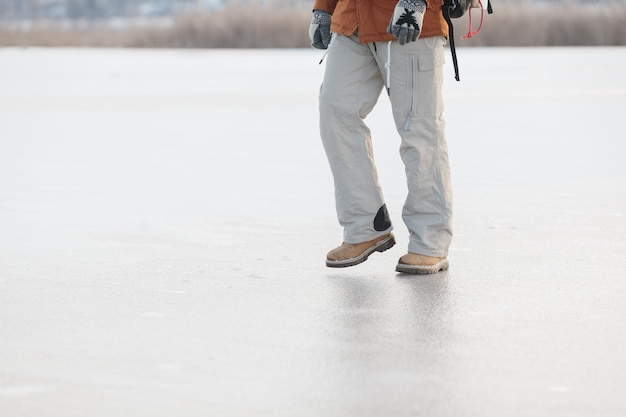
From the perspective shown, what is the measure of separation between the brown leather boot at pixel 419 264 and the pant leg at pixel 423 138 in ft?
0.08

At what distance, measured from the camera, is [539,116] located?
41.2 ft

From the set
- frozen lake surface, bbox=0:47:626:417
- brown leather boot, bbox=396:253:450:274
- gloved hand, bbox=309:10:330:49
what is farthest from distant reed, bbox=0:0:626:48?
brown leather boot, bbox=396:253:450:274

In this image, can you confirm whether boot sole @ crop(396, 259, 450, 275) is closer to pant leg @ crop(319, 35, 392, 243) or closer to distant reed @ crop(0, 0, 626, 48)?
pant leg @ crop(319, 35, 392, 243)

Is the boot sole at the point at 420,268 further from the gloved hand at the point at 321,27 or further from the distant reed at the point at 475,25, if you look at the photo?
the distant reed at the point at 475,25

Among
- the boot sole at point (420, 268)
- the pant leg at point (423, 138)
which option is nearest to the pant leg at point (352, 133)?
the pant leg at point (423, 138)

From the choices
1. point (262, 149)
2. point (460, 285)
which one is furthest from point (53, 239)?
point (262, 149)

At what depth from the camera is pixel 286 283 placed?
16.5ft

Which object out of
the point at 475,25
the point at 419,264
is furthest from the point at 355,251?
the point at 475,25

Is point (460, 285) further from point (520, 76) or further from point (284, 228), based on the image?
point (520, 76)

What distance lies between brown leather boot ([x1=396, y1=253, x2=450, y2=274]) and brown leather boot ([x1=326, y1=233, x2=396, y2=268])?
178 millimetres

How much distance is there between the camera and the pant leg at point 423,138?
519 cm

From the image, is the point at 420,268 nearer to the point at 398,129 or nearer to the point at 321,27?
the point at 398,129

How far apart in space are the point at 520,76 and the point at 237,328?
1442cm

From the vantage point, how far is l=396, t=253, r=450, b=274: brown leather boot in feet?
17.1
